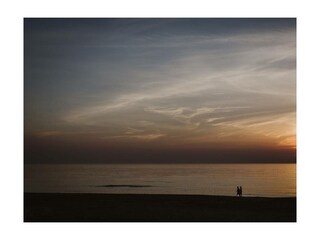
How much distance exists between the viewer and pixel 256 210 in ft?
26.0

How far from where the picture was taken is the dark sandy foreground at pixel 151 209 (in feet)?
23.5

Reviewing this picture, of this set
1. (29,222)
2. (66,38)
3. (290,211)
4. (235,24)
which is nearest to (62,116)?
(66,38)

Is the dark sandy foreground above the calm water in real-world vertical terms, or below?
above

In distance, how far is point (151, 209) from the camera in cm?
785

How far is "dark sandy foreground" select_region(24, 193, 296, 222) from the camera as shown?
717 centimetres

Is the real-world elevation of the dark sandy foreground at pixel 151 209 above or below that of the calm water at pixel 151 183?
above

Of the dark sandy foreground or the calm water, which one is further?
the calm water

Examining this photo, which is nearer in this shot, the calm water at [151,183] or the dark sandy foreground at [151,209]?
the dark sandy foreground at [151,209]

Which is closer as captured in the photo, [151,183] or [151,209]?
[151,209]
